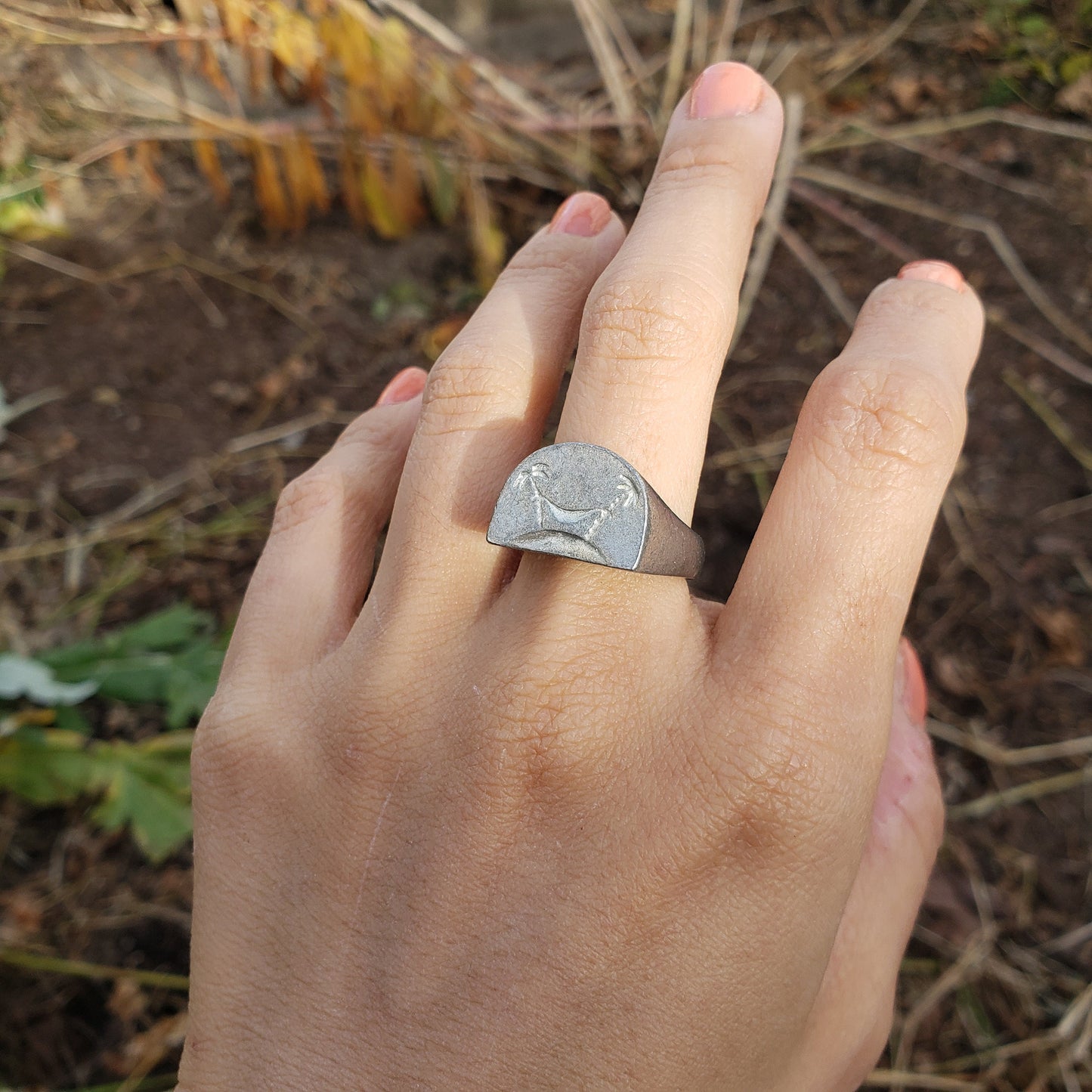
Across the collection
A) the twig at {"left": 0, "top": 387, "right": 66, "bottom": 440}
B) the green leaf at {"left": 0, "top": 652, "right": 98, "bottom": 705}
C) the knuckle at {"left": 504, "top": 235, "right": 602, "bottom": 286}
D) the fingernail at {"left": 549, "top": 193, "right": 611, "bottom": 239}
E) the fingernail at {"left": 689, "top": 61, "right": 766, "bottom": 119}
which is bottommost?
the green leaf at {"left": 0, "top": 652, "right": 98, "bottom": 705}

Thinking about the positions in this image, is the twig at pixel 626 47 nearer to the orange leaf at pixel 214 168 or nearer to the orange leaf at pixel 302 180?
the orange leaf at pixel 302 180

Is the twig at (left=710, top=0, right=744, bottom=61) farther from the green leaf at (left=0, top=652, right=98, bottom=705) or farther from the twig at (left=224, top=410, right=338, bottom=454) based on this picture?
the green leaf at (left=0, top=652, right=98, bottom=705)

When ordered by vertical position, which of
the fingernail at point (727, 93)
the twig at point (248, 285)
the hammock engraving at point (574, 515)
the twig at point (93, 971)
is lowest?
the twig at point (93, 971)

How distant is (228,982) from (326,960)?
17 cm

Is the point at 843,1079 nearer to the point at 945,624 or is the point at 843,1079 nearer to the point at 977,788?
the point at 977,788

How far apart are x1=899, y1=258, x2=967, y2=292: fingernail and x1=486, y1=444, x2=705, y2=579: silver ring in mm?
718

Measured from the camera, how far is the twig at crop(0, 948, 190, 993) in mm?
1988

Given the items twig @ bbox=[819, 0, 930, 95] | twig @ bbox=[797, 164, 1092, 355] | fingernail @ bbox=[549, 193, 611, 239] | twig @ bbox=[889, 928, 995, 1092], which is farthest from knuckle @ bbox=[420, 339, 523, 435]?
twig @ bbox=[819, 0, 930, 95]

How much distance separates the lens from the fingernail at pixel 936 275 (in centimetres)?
146

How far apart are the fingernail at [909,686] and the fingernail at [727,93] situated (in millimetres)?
923

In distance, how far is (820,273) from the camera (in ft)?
8.95

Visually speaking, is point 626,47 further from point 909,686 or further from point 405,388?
point 909,686

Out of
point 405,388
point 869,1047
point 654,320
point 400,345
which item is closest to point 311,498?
point 405,388

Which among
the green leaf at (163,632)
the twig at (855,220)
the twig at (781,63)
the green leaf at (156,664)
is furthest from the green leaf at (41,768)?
the twig at (781,63)
